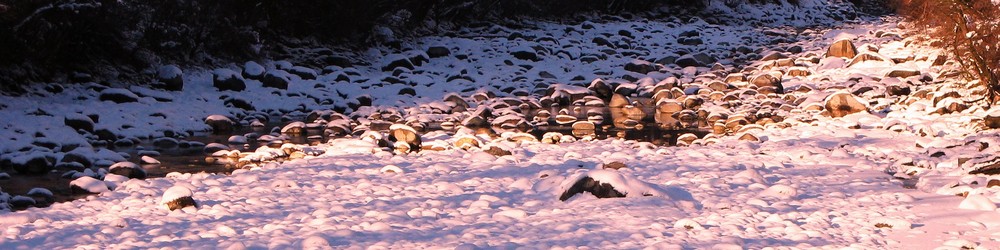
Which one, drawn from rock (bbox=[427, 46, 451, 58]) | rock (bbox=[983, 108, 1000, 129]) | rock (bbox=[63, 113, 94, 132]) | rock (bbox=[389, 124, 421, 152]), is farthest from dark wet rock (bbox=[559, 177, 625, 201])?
rock (bbox=[427, 46, 451, 58])

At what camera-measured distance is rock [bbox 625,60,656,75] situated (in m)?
19.1

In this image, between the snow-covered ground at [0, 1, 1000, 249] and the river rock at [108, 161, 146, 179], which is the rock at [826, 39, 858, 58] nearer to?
the snow-covered ground at [0, 1, 1000, 249]

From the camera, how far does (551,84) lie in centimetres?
1720

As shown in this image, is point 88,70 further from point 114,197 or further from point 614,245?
point 614,245

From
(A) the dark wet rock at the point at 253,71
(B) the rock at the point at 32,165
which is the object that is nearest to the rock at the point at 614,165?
(B) the rock at the point at 32,165

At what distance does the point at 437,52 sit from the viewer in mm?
19250

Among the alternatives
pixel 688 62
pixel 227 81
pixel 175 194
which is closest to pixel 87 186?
pixel 175 194

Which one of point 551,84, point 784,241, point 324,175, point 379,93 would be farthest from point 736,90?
point 784,241

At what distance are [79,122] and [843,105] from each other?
31.8 ft

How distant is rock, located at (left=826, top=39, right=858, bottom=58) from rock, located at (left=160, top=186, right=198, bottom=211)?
591 inches

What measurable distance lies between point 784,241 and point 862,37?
61.8 feet

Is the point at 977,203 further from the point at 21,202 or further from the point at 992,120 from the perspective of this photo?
the point at 21,202

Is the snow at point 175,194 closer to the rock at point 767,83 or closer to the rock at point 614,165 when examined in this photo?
the rock at point 614,165

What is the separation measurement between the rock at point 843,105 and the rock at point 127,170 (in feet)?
29.5
